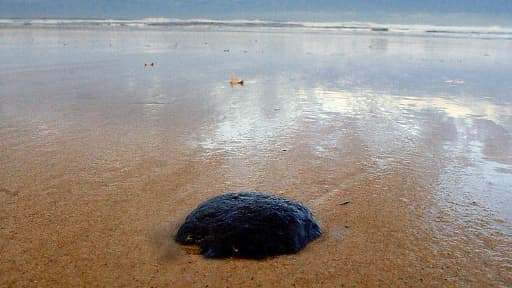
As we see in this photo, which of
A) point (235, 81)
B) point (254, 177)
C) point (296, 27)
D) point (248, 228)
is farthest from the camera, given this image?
point (296, 27)

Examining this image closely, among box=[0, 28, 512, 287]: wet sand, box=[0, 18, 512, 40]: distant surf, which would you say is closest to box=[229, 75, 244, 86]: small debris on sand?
box=[0, 28, 512, 287]: wet sand

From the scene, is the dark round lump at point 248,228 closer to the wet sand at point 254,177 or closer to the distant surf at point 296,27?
the wet sand at point 254,177

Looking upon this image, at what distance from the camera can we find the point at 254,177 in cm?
394

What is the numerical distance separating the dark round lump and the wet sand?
88mm

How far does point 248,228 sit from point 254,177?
118 cm

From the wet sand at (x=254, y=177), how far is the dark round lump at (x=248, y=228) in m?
0.09

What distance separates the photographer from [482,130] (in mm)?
5547

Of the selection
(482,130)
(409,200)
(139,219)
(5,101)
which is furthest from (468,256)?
(5,101)

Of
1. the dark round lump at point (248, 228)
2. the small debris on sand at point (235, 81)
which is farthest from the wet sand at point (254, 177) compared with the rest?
the small debris on sand at point (235, 81)

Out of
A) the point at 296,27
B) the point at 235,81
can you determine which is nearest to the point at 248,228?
Result: the point at 235,81

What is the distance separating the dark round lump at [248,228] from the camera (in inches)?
108

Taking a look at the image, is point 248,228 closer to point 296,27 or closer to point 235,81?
point 235,81

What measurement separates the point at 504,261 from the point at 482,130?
324 cm

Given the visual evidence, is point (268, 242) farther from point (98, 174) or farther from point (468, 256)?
point (98, 174)
